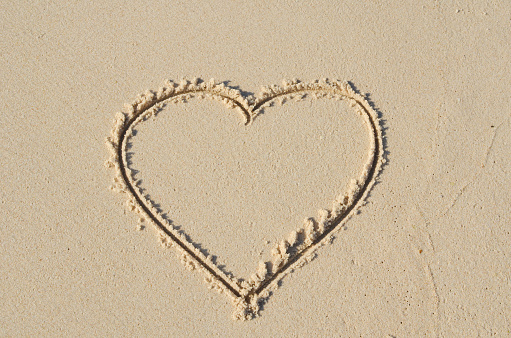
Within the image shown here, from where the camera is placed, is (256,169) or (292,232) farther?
(256,169)

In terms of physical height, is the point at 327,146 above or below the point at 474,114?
below

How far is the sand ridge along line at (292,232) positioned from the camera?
2.31 metres

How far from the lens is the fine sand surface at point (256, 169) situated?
2309mm

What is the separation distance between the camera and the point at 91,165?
2467 millimetres

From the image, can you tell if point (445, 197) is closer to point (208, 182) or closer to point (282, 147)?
point (282, 147)

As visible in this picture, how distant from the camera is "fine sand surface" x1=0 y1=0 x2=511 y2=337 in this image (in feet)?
7.57

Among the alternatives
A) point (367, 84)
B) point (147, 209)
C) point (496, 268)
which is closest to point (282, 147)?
point (367, 84)

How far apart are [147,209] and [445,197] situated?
1.74 m

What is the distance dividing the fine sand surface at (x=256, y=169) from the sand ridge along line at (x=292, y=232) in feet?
0.06

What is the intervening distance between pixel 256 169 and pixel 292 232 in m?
0.43

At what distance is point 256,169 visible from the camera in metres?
2.47

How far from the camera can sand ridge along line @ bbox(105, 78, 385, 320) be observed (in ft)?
7.58

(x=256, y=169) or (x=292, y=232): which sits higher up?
(x=256, y=169)

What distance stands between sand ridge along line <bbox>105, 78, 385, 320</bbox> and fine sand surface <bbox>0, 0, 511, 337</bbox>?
0.06 feet
